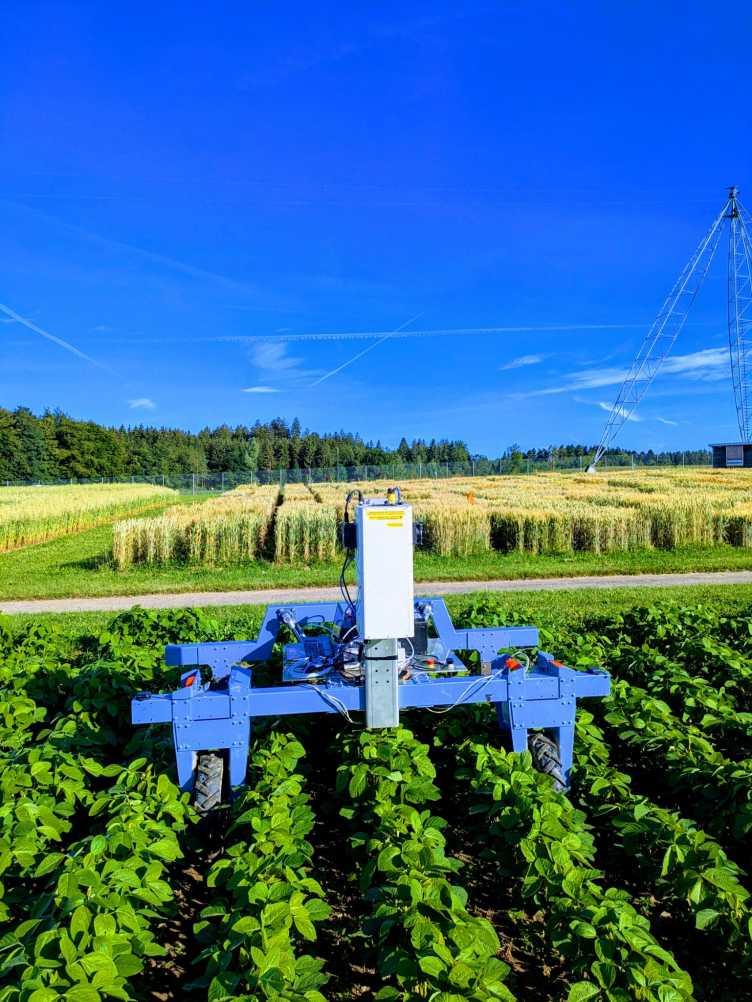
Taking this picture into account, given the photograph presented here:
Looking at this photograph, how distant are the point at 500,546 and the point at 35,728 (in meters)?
14.1

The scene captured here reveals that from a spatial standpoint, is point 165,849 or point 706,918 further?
point 165,849

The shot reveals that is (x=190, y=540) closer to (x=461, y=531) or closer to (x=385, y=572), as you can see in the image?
(x=461, y=531)

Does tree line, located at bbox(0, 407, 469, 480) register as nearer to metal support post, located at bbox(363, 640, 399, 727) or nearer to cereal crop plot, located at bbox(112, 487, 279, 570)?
cereal crop plot, located at bbox(112, 487, 279, 570)

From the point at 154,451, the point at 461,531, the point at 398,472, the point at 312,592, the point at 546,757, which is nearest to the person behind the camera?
the point at 546,757

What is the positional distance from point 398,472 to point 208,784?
53069mm

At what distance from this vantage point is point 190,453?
119 metres

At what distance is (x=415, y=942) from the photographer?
243 cm

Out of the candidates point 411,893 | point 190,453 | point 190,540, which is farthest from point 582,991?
point 190,453

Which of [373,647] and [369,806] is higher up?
[373,647]

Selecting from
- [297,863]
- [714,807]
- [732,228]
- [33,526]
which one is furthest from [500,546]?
[732,228]

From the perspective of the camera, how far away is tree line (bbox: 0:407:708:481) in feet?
244

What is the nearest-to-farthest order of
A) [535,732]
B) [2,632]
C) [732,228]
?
1. [535,732]
2. [2,632]
3. [732,228]

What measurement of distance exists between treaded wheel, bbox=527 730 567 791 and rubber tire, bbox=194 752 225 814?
6.53 ft

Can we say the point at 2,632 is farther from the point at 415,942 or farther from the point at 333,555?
the point at 333,555
